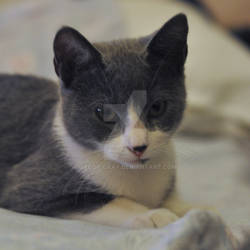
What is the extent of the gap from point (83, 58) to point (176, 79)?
253mm

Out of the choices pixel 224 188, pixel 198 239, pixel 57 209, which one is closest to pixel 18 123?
pixel 57 209

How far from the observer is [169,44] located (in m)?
1.07

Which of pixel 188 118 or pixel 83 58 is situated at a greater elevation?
pixel 83 58

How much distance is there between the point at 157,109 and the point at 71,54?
0.81 ft

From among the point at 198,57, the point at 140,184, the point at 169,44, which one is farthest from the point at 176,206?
the point at 198,57

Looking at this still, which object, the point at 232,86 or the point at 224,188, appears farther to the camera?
the point at 232,86

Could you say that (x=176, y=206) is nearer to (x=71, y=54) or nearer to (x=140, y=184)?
(x=140, y=184)

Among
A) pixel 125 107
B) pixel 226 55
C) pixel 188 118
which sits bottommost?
pixel 188 118

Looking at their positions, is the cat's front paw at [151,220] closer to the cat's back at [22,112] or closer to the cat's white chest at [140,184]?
the cat's white chest at [140,184]

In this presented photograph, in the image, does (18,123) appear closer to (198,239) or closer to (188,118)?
(198,239)

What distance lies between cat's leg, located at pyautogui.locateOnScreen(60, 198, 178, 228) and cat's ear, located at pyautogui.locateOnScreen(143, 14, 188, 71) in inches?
A: 14.1

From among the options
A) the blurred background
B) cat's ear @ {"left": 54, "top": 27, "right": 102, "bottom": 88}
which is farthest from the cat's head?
the blurred background

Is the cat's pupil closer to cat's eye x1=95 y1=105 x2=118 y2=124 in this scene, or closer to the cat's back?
cat's eye x1=95 y1=105 x2=118 y2=124

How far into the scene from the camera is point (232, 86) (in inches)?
87.0
